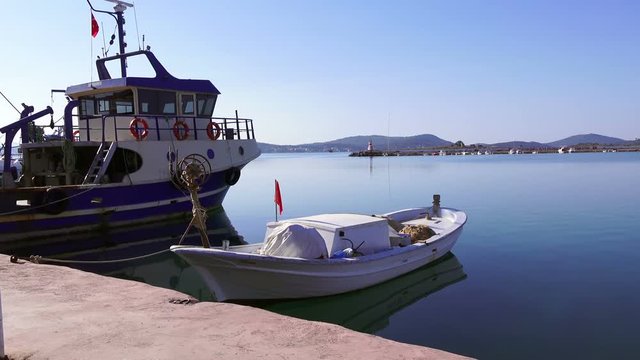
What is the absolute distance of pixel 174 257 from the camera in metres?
15.6

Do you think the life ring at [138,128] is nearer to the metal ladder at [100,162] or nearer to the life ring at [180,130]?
the metal ladder at [100,162]

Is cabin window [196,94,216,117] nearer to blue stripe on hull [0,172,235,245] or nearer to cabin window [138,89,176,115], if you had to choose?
cabin window [138,89,176,115]

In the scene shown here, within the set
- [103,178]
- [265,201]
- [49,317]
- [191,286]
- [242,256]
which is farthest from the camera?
[265,201]

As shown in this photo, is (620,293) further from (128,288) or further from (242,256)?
(128,288)

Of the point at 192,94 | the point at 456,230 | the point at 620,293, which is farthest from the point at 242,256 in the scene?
the point at 192,94

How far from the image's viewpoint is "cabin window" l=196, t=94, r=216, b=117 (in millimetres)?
21367

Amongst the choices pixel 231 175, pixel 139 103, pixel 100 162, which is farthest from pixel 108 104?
pixel 231 175

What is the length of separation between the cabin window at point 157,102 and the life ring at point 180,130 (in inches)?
29.1

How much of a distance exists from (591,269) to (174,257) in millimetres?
12061

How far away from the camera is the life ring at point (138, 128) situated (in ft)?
59.6

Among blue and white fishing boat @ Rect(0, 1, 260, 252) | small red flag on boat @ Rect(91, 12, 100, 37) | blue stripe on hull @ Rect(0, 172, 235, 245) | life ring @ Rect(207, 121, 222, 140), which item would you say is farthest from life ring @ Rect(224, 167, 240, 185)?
small red flag on boat @ Rect(91, 12, 100, 37)

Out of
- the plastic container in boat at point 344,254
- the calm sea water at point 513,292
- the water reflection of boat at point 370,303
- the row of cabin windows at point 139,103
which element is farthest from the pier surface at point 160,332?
the row of cabin windows at point 139,103

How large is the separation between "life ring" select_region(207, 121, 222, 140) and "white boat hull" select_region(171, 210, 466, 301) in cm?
1140

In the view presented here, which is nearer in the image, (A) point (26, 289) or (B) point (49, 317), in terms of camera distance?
(B) point (49, 317)
